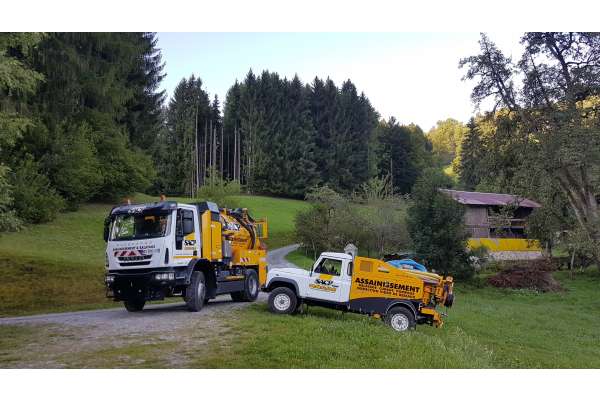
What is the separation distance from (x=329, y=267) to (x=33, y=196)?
2598 centimetres

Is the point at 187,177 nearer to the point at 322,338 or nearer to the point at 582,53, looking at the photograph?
the point at 582,53

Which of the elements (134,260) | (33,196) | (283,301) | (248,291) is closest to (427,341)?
(283,301)

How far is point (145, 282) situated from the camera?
13.8m

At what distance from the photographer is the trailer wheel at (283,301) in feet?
47.2

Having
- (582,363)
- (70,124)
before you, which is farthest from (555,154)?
(70,124)

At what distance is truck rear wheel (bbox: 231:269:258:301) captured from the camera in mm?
18391

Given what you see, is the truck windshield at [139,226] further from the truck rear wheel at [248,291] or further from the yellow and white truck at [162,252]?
the truck rear wheel at [248,291]

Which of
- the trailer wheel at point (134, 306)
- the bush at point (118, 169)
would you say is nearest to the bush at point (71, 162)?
the bush at point (118, 169)

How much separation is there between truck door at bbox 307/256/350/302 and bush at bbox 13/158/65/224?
79.7ft

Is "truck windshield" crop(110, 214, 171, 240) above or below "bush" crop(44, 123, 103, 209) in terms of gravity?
below

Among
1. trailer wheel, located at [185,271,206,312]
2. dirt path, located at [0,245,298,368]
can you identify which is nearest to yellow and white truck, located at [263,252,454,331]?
dirt path, located at [0,245,298,368]

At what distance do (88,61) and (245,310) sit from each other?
30.1 m

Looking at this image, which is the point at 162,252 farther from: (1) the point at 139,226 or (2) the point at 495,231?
(2) the point at 495,231

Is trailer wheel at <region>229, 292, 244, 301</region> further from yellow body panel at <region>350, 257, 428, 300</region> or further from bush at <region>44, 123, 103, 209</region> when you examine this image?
bush at <region>44, 123, 103, 209</region>
